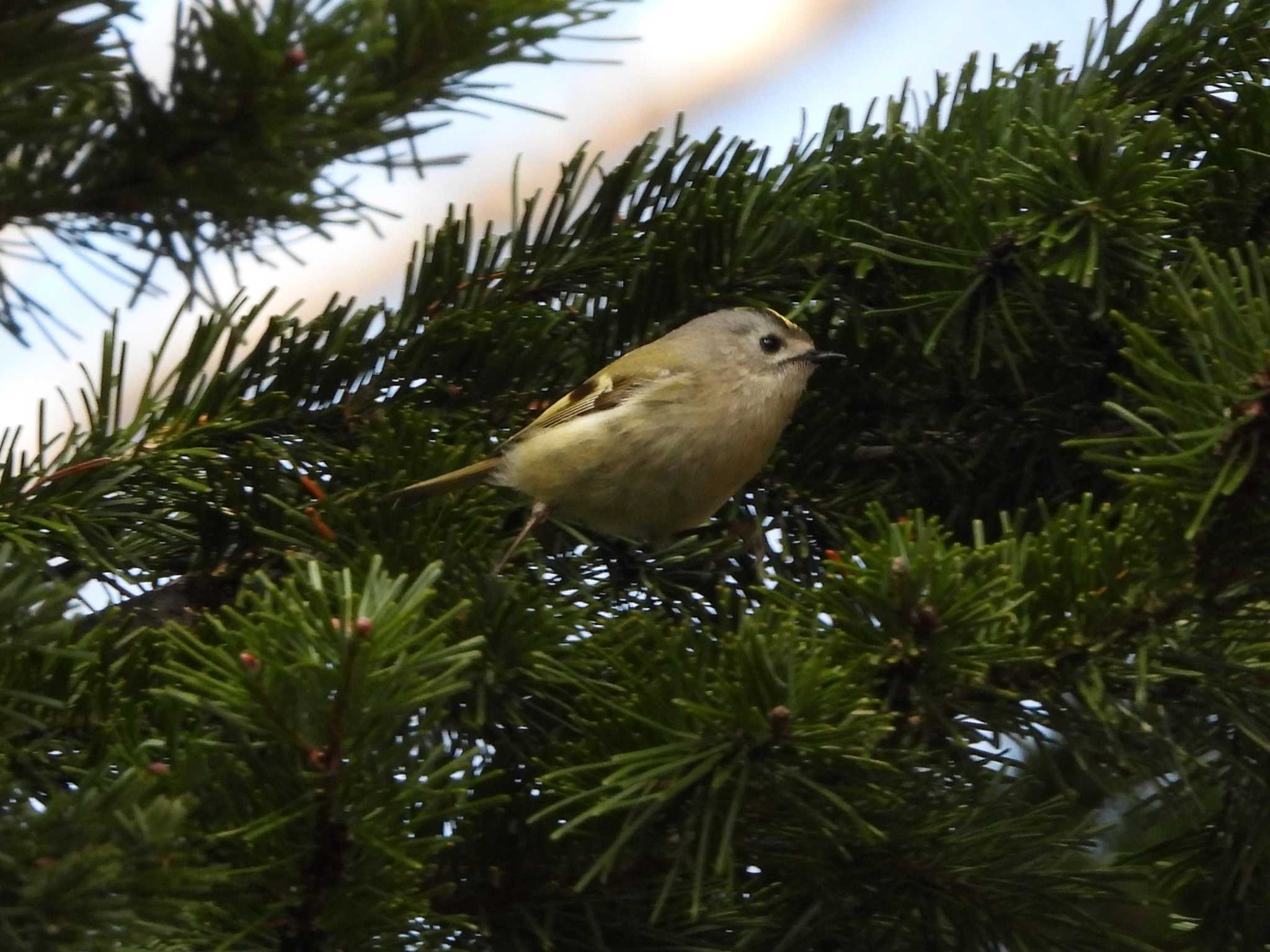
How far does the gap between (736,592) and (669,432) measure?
405mm

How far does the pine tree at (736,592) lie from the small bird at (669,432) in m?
0.12

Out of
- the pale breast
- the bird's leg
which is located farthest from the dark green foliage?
the pale breast

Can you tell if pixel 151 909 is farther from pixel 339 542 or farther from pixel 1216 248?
pixel 1216 248

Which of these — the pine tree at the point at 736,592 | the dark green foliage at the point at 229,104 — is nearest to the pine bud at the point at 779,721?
the pine tree at the point at 736,592

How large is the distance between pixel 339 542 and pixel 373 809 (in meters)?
0.28

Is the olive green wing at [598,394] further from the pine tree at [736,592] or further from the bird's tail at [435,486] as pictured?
the bird's tail at [435,486]

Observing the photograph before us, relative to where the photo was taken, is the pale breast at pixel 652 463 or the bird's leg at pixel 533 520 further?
the pale breast at pixel 652 463

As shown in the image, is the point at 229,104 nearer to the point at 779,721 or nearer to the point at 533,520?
the point at 779,721

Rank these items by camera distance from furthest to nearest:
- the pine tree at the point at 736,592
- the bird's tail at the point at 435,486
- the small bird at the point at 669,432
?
1. the small bird at the point at 669,432
2. the bird's tail at the point at 435,486
3. the pine tree at the point at 736,592

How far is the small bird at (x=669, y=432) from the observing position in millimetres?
1198

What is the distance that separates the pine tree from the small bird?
0.12 metres

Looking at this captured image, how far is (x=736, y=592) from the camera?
39.0 inches

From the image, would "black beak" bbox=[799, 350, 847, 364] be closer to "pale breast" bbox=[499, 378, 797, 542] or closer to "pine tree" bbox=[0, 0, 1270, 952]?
"pine tree" bbox=[0, 0, 1270, 952]

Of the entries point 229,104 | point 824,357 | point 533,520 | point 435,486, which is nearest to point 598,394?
point 533,520
